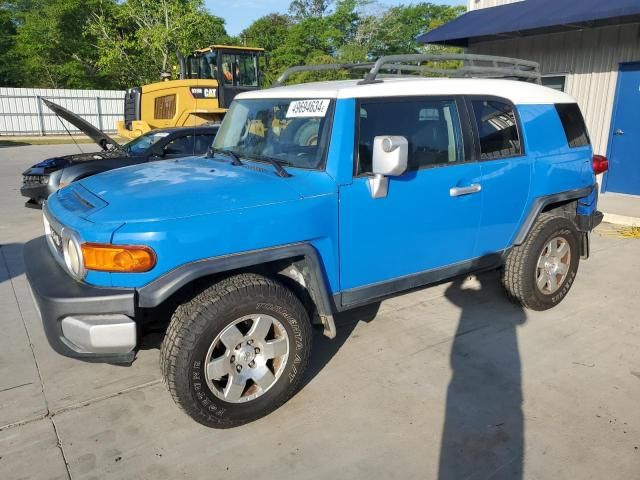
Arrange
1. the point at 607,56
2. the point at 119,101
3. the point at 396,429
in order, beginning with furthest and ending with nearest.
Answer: the point at 119,101, the point at 607,56, the point at 396,429

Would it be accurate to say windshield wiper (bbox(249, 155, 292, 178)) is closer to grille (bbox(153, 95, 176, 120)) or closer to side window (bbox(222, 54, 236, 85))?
grille (bbox(153, 95, 176, 120))

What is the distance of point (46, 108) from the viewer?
98.6 feet

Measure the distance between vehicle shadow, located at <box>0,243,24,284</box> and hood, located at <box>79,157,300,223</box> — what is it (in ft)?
8.97

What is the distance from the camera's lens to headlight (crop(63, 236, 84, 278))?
2.71 m

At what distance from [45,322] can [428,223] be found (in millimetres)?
2407

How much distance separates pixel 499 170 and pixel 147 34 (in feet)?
111

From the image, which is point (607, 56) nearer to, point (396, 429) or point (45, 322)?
point (396, 429)

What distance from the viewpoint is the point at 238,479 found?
102 inches

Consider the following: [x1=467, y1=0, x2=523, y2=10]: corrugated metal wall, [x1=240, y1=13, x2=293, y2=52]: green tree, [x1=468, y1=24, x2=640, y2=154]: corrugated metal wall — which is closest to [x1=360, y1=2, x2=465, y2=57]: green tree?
[x1=240, y1=13, x2=293, y2=52]: green tree

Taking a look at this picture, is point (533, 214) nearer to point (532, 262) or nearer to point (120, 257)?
point (532, 262)

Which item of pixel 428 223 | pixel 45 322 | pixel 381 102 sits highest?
pixel 381 102

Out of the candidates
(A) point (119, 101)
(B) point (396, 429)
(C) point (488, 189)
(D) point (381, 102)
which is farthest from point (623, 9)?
(A) point (119, 101)

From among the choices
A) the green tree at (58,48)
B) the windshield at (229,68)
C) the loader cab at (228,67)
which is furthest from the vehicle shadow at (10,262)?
the green tree at (58,48)

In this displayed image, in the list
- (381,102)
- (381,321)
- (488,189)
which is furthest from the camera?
(381,321)
